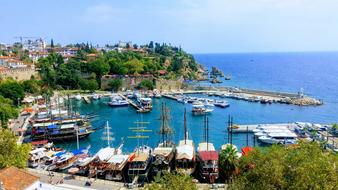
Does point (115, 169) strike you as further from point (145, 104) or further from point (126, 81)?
point (126, 81)

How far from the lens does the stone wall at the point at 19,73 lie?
8470cm

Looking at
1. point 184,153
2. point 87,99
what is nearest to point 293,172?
point 184,153

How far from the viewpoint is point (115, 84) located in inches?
3728

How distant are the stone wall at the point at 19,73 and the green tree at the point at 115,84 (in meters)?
21.3

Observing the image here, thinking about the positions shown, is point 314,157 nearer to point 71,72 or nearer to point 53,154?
point 53,154

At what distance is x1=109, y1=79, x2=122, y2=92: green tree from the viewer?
3728 inches

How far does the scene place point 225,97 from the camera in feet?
298

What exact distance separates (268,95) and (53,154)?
64397 millimetres

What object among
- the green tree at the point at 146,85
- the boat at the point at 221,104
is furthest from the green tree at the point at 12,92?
the boat at the point at 221,104

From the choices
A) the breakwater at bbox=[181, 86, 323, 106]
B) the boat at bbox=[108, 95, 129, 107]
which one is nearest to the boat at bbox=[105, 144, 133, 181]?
the boat at bbox=[108, 95, 129, 107]

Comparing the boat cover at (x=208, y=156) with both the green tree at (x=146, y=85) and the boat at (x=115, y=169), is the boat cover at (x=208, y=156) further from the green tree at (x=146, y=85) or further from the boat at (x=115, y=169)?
the green tree at (x=146, y=85)

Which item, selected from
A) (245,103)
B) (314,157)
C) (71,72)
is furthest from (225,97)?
(314,157)

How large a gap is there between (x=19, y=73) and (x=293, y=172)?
279ft

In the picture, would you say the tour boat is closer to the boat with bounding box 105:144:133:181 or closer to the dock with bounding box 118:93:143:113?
the dock with bounding box 118:93:143:113
